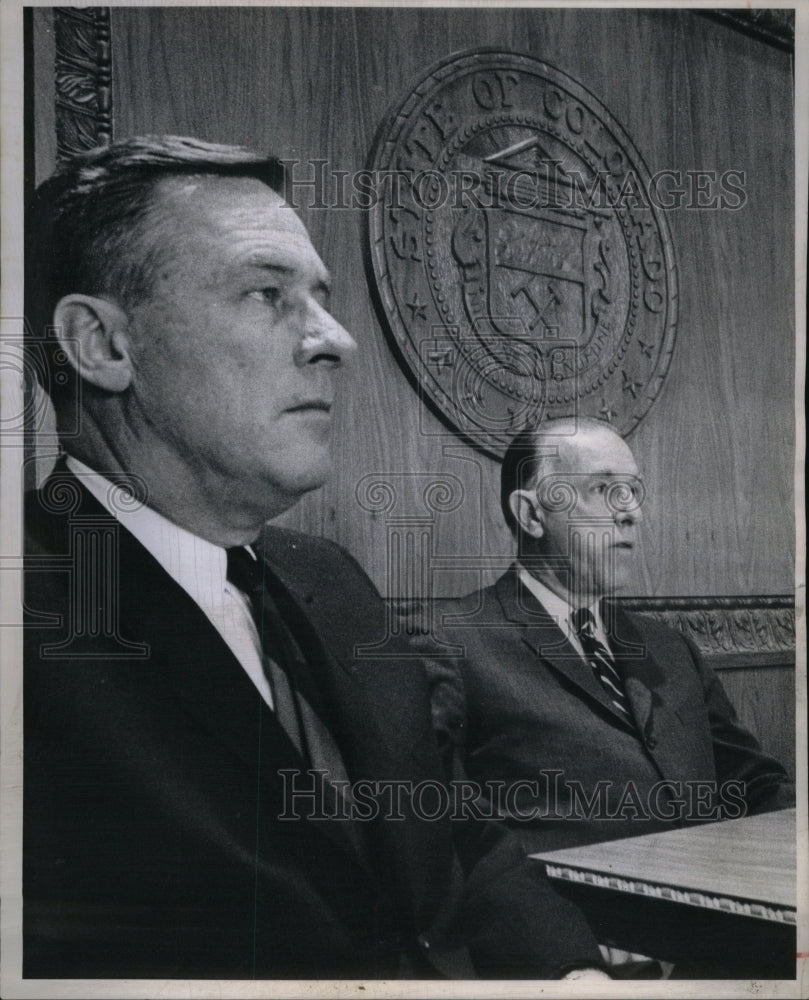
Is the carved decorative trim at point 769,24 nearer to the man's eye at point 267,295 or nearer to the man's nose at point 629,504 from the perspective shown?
the man's nose at point 629,504

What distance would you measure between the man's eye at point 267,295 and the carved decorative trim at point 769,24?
1.37 meters

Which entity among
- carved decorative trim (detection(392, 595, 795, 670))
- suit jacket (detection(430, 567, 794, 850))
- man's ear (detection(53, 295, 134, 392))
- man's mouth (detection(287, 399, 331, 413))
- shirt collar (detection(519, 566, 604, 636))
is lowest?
suit jacket (detection(430, 567, 794, 850))

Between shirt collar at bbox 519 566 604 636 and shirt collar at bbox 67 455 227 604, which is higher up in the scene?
shirt collar at bbox 67 455 227 604

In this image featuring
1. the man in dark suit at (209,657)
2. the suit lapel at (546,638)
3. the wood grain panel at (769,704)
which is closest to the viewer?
the man in dark suit at (209,657)

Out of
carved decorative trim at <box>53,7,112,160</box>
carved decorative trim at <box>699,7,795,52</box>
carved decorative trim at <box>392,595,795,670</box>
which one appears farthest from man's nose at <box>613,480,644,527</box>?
carved decorative trim at <box>53,7,112,160</box>

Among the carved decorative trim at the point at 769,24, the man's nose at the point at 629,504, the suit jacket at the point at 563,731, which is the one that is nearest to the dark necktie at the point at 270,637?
the suit jacket at the point at 563,731

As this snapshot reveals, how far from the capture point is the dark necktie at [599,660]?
3018 millimetres

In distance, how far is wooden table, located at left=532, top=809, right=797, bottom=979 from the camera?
2.93 meters

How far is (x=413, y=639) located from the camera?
294 centimetres

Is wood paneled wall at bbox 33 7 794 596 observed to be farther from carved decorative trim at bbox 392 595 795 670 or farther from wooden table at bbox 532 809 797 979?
wooden table at bbox 532 809 797 979

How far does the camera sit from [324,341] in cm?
293

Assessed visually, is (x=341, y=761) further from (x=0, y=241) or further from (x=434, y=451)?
(x=0, y=241)

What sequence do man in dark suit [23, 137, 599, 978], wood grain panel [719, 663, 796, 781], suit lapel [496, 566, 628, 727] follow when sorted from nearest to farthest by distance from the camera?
man in dark suit [23, 137, 599, 978]
suit lapel [496, 566, 628, 727]
wood grain panel [719, 663, 796, 781]

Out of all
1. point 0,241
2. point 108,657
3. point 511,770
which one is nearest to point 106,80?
point 0,241
